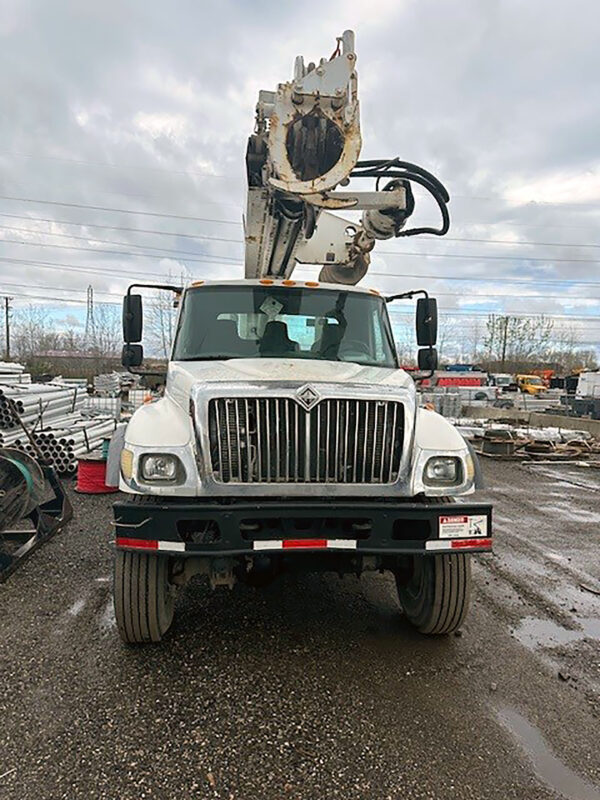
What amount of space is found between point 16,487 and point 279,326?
2.99m

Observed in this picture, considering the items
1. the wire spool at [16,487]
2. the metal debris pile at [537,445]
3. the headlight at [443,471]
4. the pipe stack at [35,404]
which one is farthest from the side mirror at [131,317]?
the metal debris pile at [537,445]

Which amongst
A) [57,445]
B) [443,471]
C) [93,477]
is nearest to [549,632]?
[443,471]

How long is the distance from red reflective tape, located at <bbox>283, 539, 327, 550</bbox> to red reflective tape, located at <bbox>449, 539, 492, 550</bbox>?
0.75 metres

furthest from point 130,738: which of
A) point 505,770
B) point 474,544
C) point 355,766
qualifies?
point 474,544

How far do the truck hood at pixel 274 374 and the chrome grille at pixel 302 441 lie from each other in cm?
17

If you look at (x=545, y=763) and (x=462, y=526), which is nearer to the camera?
(x=545, y=763)

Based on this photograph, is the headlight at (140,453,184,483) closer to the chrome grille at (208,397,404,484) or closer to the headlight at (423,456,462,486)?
the chrome grille at (208,397,404,484)

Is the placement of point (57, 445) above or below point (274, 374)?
below

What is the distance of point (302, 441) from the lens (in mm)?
3146

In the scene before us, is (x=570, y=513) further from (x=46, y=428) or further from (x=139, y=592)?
(x=46, y=428)

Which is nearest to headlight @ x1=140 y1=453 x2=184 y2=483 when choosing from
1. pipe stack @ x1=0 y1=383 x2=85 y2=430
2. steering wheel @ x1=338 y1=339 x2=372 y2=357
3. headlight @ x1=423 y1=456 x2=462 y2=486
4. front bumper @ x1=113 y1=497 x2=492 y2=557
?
front bumper @ x1=113 y1=497 x2=492 y2=557

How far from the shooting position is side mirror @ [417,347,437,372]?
5.20 meters

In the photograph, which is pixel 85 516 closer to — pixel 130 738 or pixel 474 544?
pixel 130 738

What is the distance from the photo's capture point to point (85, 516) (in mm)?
6461
